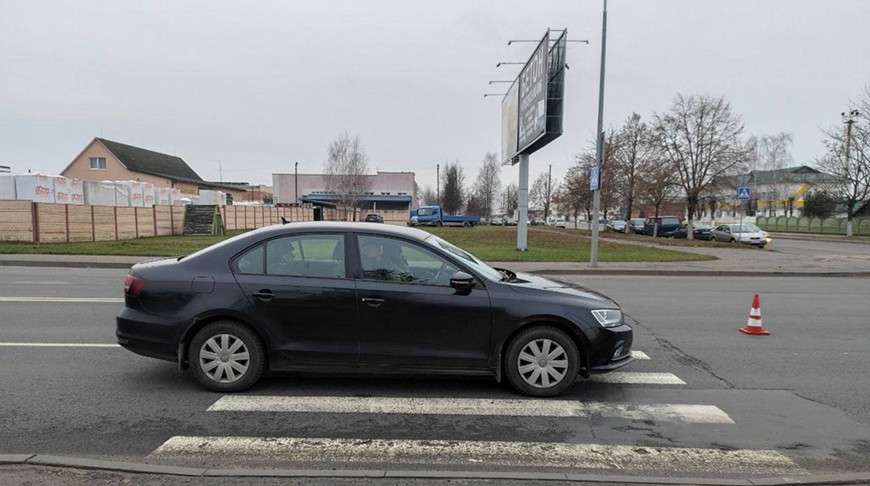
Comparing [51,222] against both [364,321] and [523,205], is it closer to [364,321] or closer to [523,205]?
[523,205]

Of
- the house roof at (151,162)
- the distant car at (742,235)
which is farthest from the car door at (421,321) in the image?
the house roof at (151,162)

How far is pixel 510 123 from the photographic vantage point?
26.2 m

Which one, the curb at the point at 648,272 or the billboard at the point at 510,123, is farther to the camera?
the billboard at the point at 510,123

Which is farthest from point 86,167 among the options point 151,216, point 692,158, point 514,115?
point 692,158

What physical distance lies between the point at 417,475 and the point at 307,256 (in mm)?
2355

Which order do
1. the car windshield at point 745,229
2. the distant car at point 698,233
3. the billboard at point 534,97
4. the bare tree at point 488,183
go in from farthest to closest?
the bare tree at point 488,183
the distant car at point 698,233
the car windshield at point 745,229
the billboard at point 534,97

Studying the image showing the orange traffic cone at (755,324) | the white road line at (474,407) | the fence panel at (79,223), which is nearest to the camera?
the white road line at (474,407)

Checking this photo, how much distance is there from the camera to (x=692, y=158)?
35000 mm

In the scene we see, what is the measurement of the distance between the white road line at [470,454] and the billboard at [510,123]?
22387mm

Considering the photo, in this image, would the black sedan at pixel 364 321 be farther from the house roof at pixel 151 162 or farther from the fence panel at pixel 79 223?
the house roof at pixel 151 162

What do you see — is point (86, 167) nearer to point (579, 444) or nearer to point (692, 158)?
point (692, 158)

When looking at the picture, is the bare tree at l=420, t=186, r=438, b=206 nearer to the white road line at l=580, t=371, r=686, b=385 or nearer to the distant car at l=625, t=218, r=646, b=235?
the distant car at l=625, t=218, r=646, b=235

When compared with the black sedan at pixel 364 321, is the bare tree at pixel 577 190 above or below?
above

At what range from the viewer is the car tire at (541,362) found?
176 inches
